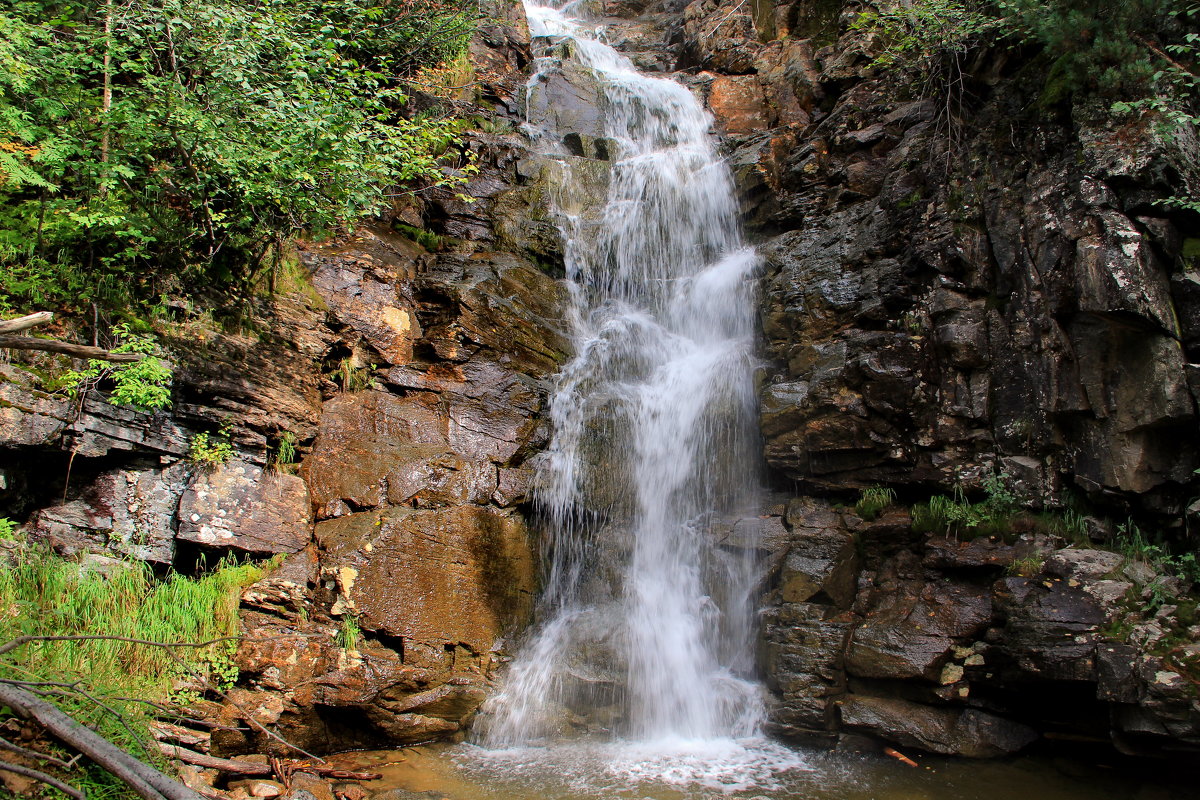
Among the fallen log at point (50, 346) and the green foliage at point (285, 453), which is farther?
the green foliage at point (285, 453)

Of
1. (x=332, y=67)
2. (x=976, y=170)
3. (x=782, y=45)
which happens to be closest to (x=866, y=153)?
(x=976, y=170)

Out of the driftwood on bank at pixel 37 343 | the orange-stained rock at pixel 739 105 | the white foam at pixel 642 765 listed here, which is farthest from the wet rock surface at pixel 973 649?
the orange-stained rock at pixel 739 105

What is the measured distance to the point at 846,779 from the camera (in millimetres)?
5105

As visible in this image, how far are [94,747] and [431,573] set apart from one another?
10.6 feet

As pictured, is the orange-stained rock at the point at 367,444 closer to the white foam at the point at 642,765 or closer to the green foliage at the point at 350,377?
the green foliage at the point at 350,377

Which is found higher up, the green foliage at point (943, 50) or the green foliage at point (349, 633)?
the green foliage at point (943, 50)

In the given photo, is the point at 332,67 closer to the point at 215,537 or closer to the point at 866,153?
the point at 215,537

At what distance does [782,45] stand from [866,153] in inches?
228

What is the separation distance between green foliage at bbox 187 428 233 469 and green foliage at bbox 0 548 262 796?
100 cm

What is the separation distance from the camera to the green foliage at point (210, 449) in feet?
19.3

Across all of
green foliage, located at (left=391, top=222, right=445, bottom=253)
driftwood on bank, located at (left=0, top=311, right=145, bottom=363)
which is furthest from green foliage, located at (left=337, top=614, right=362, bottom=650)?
green foliage, located at (left=391, top=222, right=445, bottom=253)

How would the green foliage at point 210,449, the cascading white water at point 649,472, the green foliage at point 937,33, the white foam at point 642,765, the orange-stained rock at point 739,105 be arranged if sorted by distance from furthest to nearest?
the orange-stained rock at point 739,105, the green foliage at point 937,33, the cascading white water at point 649,472, the green foliage at point 210,449, the white foam at point 642,765

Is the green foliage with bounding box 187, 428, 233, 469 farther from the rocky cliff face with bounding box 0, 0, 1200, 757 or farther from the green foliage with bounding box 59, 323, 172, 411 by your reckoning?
the green foliage with bounding box 59, 323, 172, 411

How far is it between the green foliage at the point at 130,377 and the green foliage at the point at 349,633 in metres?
2.51
